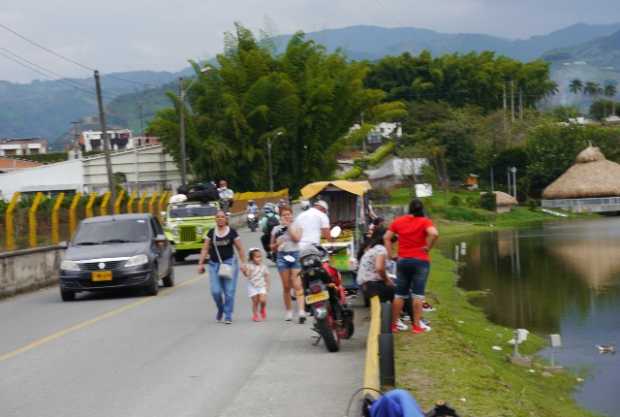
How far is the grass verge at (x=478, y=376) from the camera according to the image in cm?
1067

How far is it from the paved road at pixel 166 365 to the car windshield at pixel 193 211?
13541mm

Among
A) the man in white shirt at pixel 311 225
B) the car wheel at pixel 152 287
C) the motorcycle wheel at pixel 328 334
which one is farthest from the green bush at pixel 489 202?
the motorcycle wheel at pixel 328 334

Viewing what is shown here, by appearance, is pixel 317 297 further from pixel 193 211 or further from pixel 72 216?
pixel 193 211

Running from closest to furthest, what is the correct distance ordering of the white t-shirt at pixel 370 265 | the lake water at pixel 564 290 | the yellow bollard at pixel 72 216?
the white t-shirt at pixel 370 265, the lake water at pixel 564 290, the yellow bollard at pixel 72 216

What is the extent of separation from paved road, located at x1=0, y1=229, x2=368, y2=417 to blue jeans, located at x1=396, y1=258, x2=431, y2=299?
3.27 feet

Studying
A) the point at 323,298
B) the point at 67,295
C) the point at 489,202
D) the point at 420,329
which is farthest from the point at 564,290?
the point at 489,202

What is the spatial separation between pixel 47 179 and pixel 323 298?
69.5 metres

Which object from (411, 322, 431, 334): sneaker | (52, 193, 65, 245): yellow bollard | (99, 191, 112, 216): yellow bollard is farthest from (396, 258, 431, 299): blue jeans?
(99, 191, 112, 216): yellow bollard

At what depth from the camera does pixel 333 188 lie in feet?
80.9

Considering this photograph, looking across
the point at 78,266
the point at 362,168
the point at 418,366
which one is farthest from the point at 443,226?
the point at 418,366

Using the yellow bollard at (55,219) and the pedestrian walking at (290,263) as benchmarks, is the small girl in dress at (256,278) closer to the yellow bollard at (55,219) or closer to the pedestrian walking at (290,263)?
the pedestrian walking at (290,263)

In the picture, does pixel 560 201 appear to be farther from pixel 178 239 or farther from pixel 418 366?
pixel 418 366

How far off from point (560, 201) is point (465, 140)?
10646 mm

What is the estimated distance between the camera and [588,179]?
9375 centimetres
